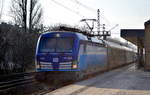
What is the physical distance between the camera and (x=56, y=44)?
1374cm

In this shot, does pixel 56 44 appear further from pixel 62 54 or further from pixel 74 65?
pixel 74 65

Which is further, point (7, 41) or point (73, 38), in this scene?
point (7, 41)

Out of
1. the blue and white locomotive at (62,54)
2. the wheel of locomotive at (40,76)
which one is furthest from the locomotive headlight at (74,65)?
the wheel of locomotive at (40,76)

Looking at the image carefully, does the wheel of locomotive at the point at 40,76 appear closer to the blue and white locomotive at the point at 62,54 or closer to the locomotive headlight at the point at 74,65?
the blue and white locomotive at the point at 62,54

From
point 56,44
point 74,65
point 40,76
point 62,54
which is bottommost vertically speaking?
point 40,76

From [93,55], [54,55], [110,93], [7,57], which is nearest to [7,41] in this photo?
[7,57]

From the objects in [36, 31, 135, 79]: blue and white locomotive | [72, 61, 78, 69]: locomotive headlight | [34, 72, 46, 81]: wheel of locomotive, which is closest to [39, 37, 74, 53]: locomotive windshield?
[36, 31, 135, 79]: blue and white locomotive

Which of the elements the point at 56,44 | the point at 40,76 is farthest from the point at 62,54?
the point at 40,76

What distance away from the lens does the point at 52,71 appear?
43.6ft

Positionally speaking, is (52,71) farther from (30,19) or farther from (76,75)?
(30,19)

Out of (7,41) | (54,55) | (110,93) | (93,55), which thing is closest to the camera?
(110,93)

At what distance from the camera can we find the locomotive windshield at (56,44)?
1361 cm

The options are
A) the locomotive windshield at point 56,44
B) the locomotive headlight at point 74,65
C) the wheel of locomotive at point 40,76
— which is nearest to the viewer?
the wheel of locomotive at point 40,76

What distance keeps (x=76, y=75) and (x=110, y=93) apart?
131 inches
